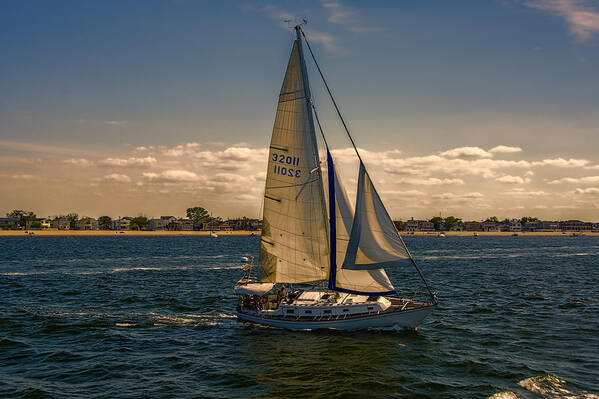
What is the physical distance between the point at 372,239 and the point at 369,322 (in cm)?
543

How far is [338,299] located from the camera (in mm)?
31891

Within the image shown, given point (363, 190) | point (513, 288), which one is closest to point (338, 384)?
point (363, 190)

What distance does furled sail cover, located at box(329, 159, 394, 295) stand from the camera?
31469 mm

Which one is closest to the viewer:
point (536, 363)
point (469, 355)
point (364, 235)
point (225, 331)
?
point (536, 363)

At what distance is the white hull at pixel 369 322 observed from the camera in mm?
30094

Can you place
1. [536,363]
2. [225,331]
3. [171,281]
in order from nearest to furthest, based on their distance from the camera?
[536,363] < [225,331] < [171,281]

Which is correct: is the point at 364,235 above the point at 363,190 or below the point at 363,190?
below

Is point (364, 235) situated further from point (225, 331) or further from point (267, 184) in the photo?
point (225, 331)

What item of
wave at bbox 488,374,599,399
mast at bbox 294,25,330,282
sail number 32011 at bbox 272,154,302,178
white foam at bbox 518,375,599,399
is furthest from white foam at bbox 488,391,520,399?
sail number 32011 at bbox 272,154,302,178

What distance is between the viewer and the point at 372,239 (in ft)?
101

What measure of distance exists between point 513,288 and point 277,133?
1438 inches

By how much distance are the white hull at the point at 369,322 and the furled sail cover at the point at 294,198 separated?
3378mm

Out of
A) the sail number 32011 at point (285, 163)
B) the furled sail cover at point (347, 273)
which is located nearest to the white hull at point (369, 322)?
the furled sail cover at point (347, 273)

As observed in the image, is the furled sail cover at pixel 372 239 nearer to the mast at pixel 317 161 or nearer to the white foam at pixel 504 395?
the mast at pixel 317 161
